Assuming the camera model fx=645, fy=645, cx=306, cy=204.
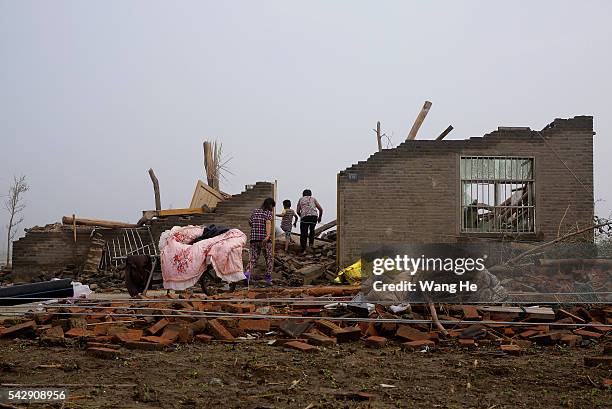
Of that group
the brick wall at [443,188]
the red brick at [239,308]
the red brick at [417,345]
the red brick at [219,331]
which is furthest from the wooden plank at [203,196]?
the red brick at [417,345]

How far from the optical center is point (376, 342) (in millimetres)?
5965

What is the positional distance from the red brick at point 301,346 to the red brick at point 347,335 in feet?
1.47

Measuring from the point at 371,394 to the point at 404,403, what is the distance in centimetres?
23

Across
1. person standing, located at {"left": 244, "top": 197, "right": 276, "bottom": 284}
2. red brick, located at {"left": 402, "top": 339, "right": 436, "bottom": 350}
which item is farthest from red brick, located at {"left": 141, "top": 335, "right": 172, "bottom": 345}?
person standing, located at {"left": 244, "top": 197, "right": 276, "bottom": 284}

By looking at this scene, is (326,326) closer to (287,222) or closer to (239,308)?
(239,308)

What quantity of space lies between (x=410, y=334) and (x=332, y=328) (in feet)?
2.49

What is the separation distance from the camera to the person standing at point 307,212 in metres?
14.9

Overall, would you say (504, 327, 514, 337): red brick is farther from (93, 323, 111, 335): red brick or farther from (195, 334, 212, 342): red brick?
(93, 323, 111, 335): red brick

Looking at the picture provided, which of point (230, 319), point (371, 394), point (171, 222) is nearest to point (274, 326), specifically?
point (230, 319)

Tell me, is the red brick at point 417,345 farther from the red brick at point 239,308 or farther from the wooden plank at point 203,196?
the wooden plank at point 203,196

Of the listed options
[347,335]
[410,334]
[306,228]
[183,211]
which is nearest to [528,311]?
[410,334]

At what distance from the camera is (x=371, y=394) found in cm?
415

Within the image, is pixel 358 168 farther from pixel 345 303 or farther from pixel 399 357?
pixel 399 357

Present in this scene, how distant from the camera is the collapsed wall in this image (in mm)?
15203
